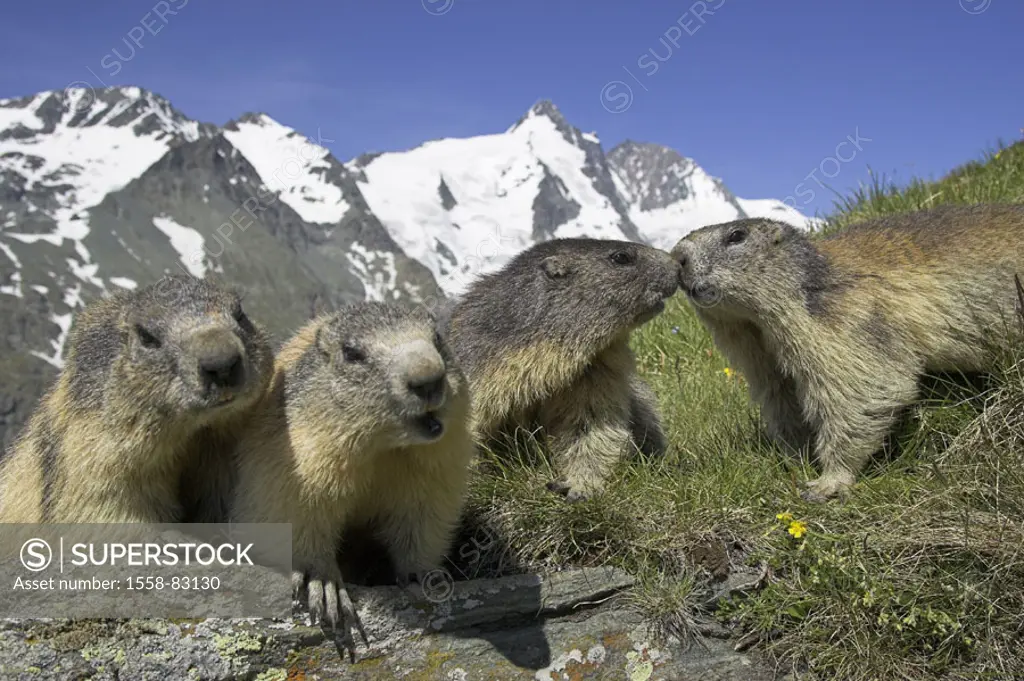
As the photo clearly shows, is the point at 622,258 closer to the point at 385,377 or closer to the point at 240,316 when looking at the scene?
the point at 385,377

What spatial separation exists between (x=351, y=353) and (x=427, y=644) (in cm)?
188

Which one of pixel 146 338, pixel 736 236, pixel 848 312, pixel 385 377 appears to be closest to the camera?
pixel 385 377

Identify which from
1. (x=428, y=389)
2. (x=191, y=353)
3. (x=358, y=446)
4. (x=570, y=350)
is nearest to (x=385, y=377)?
(x=428, y=389)

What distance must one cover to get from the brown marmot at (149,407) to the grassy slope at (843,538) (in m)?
2.11

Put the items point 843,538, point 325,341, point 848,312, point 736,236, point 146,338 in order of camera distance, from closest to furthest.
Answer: point 146,338 < point 325,341 < point 843,538 < point 848,312 < point 736,236

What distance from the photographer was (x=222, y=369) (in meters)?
4.73

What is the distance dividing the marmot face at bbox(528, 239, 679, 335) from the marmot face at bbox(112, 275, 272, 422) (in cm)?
268

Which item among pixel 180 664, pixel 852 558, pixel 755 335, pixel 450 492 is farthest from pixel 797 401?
pixel 180 664

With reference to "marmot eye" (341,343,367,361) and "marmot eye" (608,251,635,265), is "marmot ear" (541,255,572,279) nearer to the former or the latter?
"marmot eye" (608,251,635,265)

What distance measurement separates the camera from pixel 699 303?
7078mm

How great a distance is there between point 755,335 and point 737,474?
1312mm

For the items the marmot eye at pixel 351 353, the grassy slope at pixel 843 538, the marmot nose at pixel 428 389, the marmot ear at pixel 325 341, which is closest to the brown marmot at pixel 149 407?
the marmot ear at pixel 325 341

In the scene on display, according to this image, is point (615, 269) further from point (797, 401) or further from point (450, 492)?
point (450, 492)

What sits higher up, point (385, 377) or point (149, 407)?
point (149, 407)
